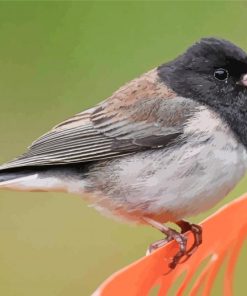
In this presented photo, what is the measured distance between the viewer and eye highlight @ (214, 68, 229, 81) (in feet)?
6.95

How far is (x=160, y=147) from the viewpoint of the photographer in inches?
83.4

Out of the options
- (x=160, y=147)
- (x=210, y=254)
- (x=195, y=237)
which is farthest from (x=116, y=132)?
(x=210, y=254)

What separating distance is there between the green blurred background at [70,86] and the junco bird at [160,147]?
73 cm

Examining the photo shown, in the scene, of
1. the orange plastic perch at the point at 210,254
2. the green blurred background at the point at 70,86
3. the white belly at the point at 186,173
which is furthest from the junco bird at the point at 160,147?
the green blurred background at the point at 70,86

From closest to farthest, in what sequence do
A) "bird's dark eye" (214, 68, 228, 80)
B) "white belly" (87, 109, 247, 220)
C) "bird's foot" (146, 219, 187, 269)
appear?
"bird's foot" (146, 219, 187, 269) < "white belly" (87, 109, 247, 220) < "bird's dark eye" (214, 68, 228, 80)

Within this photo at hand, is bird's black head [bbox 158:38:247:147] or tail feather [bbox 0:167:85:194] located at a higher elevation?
bird's black head [bbox 158:38:247:147]

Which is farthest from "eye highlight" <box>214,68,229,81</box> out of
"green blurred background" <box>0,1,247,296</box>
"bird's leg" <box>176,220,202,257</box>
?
"green blurred background" <box>0,1,247,296</box>

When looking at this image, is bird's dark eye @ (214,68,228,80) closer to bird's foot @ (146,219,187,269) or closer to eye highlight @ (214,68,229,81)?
eye highlight @ (214,68,229,81)

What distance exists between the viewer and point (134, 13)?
3.60 m

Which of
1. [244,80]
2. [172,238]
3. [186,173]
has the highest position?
[244,80]

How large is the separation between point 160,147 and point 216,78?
180mm

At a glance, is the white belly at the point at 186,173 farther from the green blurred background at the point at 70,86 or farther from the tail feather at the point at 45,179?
the green blurred background at the point at 70,86

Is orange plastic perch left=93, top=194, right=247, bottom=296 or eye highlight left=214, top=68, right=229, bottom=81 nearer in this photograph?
orange plastic perch left=93, top=194, right=247, bottom=296

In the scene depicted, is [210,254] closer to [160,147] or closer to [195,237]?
[195,237]
